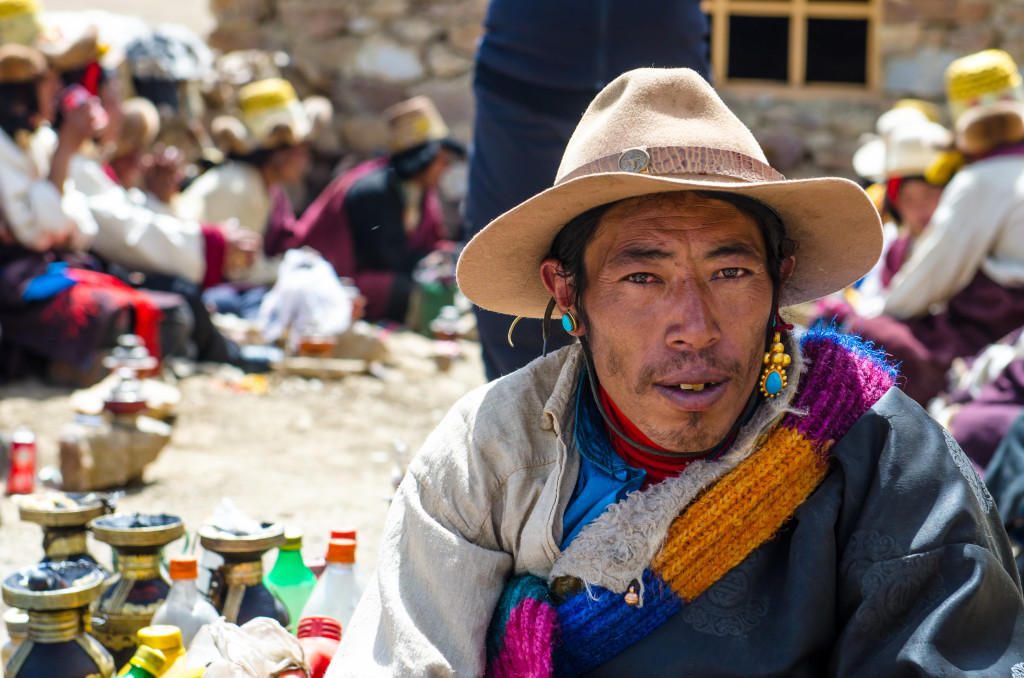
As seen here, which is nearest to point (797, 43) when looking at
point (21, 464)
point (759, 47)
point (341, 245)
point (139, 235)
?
point (759, 47)

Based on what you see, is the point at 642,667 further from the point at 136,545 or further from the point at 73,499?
the point at 73,499

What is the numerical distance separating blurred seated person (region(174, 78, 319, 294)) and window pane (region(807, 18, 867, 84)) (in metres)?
4.70

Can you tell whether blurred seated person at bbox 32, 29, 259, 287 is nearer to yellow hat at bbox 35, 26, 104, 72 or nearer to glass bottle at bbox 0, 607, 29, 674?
yellow hat at bbox 35, 26, 104, 72

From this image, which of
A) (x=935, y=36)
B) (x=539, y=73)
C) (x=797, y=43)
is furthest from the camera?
(x=797, y=43)

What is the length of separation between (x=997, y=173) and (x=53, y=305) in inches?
195

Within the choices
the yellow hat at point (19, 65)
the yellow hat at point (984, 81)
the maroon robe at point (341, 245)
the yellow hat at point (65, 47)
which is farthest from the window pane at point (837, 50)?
the yellow hat at point (19, 65)

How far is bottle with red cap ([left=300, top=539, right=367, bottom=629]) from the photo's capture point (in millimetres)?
2451

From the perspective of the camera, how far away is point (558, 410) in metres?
1.96

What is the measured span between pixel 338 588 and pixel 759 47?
337 inches

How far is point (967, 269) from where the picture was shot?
5.22 meters

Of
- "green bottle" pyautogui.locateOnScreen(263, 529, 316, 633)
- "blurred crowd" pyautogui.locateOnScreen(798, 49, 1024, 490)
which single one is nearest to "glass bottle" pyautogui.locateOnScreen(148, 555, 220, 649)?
"green bottle" pyautogui.locateOnScreen(263, 529, 316, 633)

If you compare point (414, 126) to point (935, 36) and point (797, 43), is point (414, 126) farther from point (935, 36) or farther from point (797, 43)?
point (935, 36)

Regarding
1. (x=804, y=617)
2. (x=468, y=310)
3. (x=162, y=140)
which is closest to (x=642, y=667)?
(x=804, y=617)

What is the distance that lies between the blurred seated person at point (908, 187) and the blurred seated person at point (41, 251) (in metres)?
4.26
